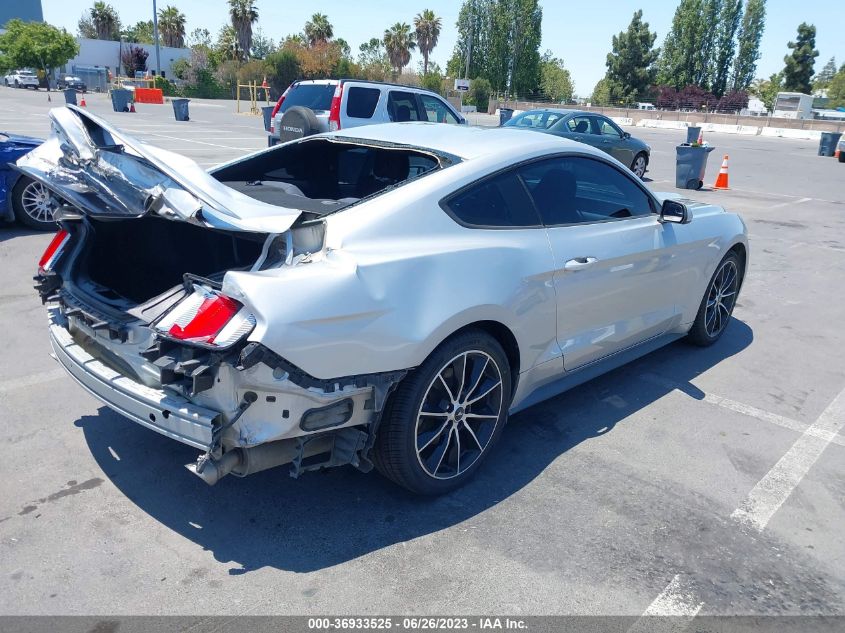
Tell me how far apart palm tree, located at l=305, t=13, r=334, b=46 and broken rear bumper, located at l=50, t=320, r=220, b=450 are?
80107mm

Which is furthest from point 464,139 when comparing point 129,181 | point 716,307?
point 716,307

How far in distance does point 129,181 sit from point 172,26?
3859 inches

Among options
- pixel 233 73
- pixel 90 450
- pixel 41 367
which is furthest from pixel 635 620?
pixel 233 73

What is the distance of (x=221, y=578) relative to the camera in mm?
A: 2740

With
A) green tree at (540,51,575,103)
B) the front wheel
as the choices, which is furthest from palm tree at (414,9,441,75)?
the front wheel

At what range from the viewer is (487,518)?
3.21 metres

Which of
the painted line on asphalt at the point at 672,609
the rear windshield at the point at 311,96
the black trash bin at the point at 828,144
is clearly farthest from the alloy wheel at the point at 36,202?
the black trash bin at the point at 828,144

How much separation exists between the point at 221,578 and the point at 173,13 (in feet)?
326

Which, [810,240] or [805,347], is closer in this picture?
[805,347]

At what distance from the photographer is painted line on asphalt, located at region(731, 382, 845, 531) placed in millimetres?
3379

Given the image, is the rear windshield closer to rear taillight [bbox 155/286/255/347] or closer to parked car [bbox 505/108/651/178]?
parked car [bbox 505/108/651/178]

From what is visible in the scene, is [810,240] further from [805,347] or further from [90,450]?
[90,450]

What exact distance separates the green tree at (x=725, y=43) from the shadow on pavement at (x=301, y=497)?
89.9 m

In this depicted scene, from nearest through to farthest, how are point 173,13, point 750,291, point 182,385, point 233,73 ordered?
point 182,385 → point 750,291 → point 233,73 → point 173,13
